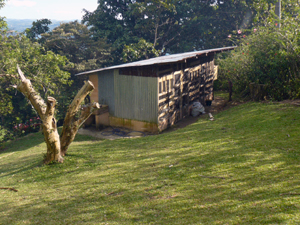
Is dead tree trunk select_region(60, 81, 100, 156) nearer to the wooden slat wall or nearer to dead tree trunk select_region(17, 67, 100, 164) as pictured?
dead tree trunk select_region(17, 67, 100, 164)

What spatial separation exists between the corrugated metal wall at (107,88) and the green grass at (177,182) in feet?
15.8

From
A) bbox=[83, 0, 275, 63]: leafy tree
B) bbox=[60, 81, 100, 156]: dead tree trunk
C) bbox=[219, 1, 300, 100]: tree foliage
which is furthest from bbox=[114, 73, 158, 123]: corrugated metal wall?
bbox=[83, 0, 275, 63]: leafy tree

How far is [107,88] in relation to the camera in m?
15.3

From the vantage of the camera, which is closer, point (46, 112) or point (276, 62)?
point (46, 112)

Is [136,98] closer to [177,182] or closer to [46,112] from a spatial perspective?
[46,112]

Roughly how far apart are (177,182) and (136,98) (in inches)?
321

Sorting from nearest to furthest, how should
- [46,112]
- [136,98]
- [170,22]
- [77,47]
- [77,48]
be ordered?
[46,112] < [136,98] < [77,47] < [77,48] < [170,22]

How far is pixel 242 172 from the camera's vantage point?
6.57 metres

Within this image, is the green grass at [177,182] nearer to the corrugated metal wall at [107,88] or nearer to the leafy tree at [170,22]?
the corrugated metal wall at [107,88]

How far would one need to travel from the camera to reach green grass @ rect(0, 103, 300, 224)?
5.25 metres

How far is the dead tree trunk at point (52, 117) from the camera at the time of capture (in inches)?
332

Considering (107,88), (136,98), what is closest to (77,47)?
(107,88)

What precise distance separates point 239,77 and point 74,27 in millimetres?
16654

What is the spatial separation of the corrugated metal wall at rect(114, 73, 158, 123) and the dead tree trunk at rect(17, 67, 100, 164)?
5.02 metres
